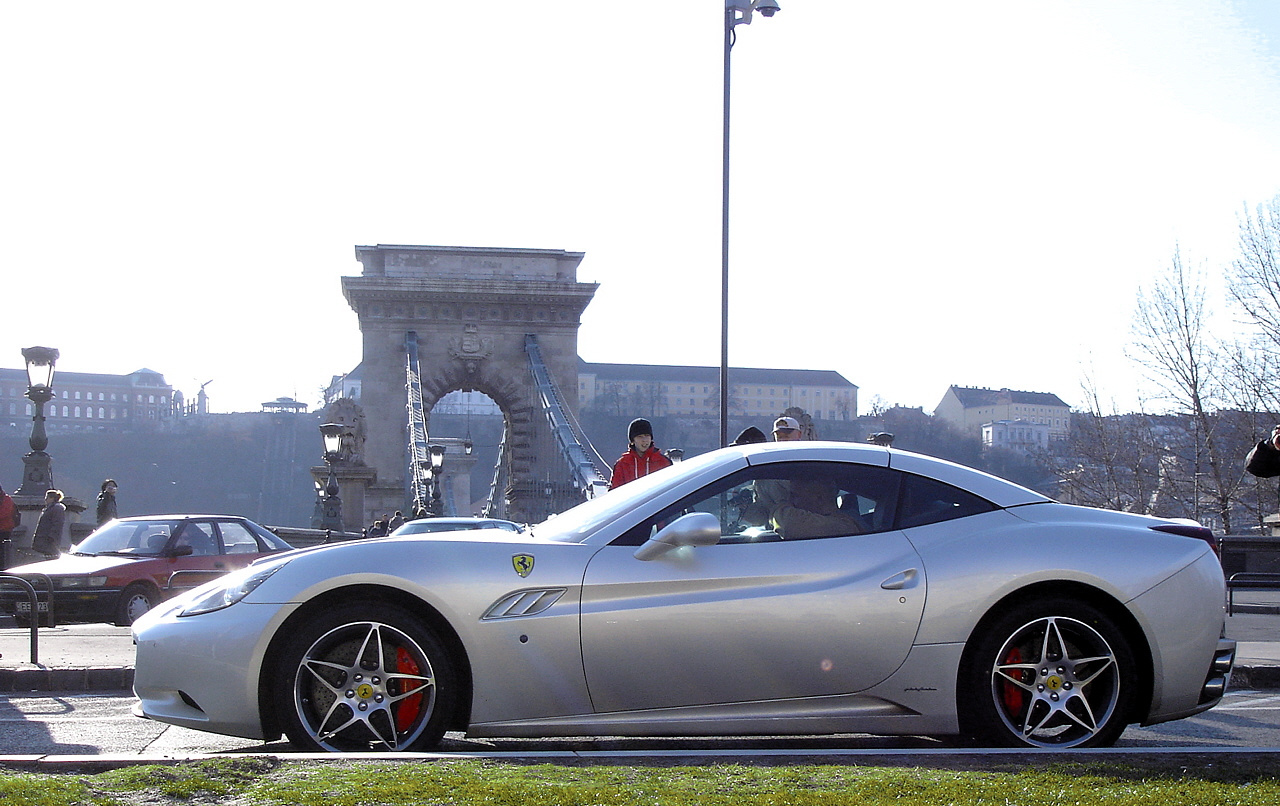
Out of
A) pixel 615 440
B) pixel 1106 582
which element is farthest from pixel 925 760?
pixel 615 440

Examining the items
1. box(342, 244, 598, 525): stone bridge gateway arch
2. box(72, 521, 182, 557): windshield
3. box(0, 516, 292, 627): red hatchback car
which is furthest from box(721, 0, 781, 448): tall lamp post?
box(342, 244, 598, 525): stone bridge gateway arch

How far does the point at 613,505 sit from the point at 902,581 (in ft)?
A: 4.07

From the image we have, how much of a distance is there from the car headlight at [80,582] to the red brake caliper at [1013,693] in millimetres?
10776

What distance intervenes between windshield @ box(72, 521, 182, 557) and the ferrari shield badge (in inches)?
397

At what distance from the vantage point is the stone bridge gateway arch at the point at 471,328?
4922 cm

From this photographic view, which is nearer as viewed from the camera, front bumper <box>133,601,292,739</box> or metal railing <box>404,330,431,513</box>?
front bumper <box>133,601,292,739</box>

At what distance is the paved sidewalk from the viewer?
25.3ft

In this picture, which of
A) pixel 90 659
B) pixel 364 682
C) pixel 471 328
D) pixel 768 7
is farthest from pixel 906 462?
pixel 471 328

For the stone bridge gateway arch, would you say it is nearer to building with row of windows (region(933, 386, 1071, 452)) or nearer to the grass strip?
the grass strip

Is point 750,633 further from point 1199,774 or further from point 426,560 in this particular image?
point 1199,774

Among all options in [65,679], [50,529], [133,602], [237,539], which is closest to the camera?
[65,679]

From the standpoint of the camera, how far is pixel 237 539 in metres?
14.4

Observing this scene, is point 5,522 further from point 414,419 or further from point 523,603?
point 414,419

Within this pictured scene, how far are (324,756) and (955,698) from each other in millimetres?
2412
